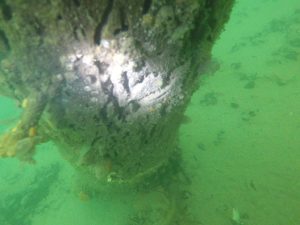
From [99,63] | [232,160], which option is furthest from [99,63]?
[232,160]

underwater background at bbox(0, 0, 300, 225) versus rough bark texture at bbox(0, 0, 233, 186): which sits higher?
rough bark texture at bbox(0, 0, 233, 186)

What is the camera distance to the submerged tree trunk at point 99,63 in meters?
2.12

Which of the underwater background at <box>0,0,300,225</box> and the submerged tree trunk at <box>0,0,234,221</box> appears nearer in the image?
the submerged tree trunk at <box>0,0,234,221</box>

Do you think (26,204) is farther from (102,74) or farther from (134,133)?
(102,74)

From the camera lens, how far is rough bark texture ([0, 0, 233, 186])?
6.95ft

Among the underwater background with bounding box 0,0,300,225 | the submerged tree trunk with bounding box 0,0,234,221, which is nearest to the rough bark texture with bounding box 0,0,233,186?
the submerged tree trunk with bounding box 0,0,234,221

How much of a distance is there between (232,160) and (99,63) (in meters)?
4.51

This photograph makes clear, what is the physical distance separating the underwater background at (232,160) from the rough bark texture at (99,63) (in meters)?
0.69

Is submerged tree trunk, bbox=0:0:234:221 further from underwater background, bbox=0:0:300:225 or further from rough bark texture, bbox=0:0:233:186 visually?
underwater background, bbox=0:0:300:225

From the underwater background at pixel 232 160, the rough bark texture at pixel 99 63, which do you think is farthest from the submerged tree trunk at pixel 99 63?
the underwater background at pixel 232 160

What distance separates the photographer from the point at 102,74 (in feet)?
8.36

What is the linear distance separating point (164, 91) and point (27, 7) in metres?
1.42

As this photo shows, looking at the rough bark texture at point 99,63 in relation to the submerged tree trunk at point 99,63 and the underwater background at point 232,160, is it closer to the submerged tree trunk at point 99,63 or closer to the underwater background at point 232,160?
the submerged tree trunk at point 99,63

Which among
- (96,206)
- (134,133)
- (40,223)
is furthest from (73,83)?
(40,223)
